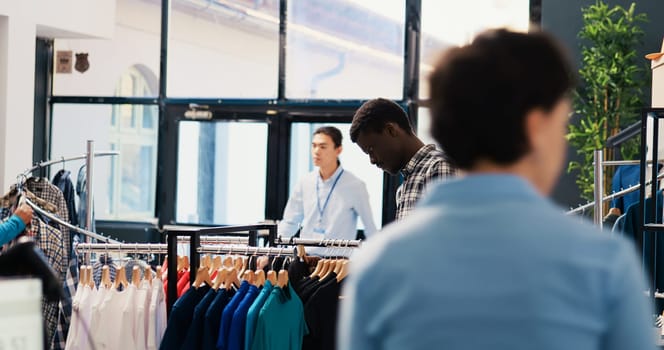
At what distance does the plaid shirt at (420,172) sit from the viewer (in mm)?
3430

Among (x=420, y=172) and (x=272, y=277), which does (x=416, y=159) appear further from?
(x=272, y=277)

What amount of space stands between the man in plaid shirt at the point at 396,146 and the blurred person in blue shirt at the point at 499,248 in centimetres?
221

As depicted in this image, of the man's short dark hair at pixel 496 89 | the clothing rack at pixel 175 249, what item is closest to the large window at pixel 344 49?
the clothing rack at pixel 175 249

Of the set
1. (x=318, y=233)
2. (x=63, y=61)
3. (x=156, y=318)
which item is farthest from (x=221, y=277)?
(x=63, y=61)

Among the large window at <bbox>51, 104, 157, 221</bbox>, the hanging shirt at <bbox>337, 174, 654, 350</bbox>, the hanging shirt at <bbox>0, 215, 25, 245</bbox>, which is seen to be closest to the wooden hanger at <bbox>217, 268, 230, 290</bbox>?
the hanging shirt at <bbox>0, 215, 25, 245</bbox>

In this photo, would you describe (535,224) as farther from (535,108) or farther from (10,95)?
(10,95)

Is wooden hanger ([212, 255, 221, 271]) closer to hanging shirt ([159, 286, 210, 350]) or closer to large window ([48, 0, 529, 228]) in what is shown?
hanging shirt ([159, 286, 210, 350])

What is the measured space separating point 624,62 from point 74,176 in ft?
14.9

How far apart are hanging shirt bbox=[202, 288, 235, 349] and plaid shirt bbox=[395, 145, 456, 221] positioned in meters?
0.68

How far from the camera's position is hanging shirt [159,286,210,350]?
11.6ft

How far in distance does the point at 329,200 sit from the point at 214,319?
2.87 metres

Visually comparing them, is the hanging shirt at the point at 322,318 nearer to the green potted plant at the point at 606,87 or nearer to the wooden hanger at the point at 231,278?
the wooden hanger at the point at 231,278

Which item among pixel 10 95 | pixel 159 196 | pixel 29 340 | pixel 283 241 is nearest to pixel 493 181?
pixel 29 340

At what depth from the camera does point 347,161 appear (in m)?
7.91
